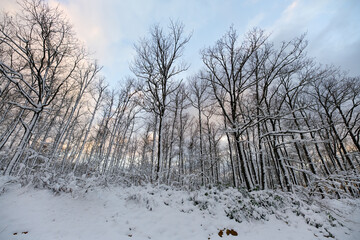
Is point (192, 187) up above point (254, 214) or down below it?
above

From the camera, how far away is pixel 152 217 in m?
4.02

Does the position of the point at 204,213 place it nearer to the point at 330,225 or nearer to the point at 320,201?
the point at 330,225

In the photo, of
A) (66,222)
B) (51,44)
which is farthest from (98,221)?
(51,44)

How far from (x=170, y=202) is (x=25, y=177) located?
5837mm

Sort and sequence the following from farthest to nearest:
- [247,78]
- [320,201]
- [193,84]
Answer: [193,84], [247,78], [320,201]

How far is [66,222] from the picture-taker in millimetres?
3408

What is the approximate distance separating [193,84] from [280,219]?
14.0 meters

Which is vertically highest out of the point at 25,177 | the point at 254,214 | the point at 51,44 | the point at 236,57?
the point at 236,57

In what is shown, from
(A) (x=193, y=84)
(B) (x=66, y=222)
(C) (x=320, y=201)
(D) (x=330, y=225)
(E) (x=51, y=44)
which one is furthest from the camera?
(A) (x=193, y=84)

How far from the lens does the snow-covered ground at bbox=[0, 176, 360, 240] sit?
10.5ft

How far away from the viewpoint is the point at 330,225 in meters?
4.30

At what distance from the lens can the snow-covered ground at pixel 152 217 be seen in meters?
3.20

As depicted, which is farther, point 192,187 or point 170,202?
point 192,187

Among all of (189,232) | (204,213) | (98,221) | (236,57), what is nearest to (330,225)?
(204,213)
